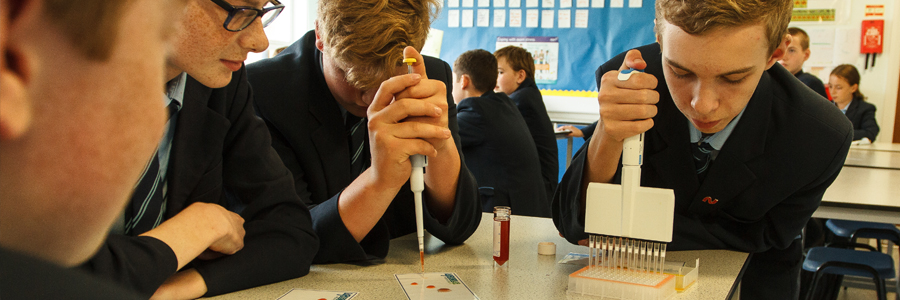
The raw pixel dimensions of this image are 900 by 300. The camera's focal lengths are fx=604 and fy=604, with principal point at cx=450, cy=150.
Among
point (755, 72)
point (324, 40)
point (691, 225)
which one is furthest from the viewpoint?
point (324, 40)

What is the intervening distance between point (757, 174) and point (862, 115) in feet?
16.7

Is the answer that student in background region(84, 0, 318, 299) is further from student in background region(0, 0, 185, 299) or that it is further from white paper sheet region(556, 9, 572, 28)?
white paper sheet region(556, 9, 572, 28)

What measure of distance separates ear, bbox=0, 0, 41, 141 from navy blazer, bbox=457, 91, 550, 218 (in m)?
2.87

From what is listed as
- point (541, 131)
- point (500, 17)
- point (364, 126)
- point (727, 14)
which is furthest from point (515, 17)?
point (727, 14)

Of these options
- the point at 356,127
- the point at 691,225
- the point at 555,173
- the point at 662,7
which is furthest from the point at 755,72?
the point at 555,173

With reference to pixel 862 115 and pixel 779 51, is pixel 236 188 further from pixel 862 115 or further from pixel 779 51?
pixel 862 115

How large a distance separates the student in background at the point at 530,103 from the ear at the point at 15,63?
3.46 metres

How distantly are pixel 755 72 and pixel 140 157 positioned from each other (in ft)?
3.97

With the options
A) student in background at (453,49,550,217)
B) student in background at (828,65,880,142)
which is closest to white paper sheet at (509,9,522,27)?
student in background at (828,65,880,142)

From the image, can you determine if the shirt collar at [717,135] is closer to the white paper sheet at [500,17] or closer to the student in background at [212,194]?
the student in background at [212,194]

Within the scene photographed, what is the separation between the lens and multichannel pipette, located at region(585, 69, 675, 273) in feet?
3.31

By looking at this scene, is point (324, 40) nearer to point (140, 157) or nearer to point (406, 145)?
point (406, 145)

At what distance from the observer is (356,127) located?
1519 millimetres

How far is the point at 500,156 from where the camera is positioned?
309 centimetres
